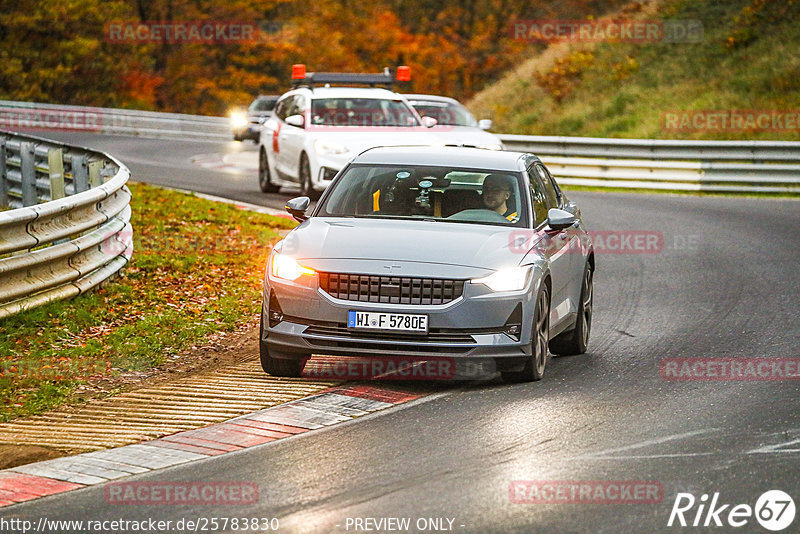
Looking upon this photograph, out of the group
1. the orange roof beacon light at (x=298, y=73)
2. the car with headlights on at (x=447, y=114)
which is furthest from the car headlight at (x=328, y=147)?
the orange roof beacon light at (x=298, y=73)

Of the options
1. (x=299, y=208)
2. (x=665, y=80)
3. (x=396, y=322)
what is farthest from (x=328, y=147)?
(x=665, y=80)

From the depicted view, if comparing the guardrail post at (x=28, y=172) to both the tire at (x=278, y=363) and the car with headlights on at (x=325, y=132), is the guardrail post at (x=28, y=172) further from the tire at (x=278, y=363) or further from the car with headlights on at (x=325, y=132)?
the tire at (x=278, y=363)

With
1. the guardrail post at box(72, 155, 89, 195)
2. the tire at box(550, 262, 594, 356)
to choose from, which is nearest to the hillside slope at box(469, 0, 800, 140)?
the guardrail post at box(72, 155, 89, 195)

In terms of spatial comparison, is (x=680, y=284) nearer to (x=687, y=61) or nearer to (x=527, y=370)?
(x=527, y=370)

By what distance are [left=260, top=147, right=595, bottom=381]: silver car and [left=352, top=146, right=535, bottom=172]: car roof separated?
27mm

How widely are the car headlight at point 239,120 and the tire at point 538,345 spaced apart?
2756 cm

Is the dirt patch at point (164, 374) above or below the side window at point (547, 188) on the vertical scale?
below

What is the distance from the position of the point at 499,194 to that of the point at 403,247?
1.34 m

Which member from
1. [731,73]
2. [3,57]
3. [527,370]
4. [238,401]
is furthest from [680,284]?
[3,57]

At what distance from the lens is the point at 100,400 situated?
29.6 ft

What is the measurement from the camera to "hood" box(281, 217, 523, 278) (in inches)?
354

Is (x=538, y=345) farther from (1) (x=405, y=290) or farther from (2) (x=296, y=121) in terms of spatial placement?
(2) (x=296, y=121)

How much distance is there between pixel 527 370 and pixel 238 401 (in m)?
2.03

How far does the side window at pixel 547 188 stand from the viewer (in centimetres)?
1091
